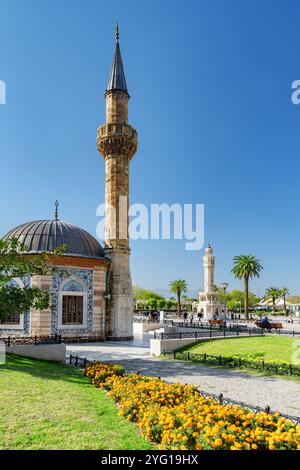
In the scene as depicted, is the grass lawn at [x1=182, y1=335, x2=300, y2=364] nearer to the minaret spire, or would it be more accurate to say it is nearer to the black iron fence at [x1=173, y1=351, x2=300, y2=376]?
the black iron fence at [x1=173, y1=351, x2=300, y2=376]

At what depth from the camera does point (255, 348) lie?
67.0ft

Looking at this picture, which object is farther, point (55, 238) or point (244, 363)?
point (55, 238)

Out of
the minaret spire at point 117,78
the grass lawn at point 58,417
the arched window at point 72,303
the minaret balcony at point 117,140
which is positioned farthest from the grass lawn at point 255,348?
the minaret spire at point 117,78

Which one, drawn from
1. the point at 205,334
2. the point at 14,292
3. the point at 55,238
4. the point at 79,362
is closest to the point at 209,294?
the point at 205,334

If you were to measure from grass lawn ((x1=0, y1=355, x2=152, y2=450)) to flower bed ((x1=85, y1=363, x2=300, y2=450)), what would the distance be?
0.38m

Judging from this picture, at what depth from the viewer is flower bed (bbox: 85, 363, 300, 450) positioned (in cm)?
645

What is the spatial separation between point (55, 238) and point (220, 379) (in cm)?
1573

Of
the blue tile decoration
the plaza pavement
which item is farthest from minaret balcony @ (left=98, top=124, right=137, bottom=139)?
the plaza pavement

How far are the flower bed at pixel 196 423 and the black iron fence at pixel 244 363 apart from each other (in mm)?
6928

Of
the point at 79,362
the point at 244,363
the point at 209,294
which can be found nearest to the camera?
the point at 79,362

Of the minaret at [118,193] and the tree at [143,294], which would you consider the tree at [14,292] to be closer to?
the minaret at [118,193]

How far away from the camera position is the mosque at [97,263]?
79.1ft

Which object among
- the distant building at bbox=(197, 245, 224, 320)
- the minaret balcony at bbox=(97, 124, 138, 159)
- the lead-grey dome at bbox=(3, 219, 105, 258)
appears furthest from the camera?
the distant building at bbox=(197, 245, 224, 320)

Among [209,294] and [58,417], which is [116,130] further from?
[209,294]
